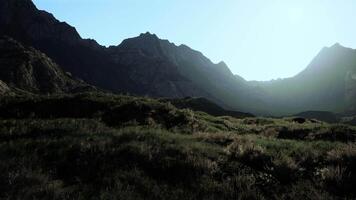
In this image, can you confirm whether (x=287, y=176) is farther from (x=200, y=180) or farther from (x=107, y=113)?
(x=107, y=113)

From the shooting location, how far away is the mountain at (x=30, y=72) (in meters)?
123

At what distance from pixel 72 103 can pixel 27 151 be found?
41.6 ft

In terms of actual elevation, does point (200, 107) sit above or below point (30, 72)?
below

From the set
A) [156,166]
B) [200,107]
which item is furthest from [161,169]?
[200,107]

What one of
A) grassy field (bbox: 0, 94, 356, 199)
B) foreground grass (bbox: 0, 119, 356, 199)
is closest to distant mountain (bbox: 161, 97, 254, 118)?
grassy field (bbox: 0, 94, 356, 199)

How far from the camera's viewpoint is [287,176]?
442 inches

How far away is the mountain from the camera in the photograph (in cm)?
12292

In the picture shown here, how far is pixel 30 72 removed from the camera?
128750 mm

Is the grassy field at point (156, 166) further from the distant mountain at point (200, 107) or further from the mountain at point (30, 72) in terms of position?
the mountain at point (30, 72)

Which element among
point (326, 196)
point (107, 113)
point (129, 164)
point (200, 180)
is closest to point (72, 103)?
point (107, 113)

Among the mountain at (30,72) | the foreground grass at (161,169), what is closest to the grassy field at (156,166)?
the foreground grass at (161,169)

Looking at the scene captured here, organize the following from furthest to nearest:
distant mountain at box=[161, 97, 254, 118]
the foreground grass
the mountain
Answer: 1. the mountain
2. distant mountain at box=[161, 97, 254, 118]
3. the foreground grass

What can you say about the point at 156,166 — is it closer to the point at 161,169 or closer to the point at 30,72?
the point at 161,169

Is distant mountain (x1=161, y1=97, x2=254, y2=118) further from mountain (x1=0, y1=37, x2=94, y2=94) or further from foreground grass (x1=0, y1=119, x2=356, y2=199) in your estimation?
foreground grass (x1=0, y1=119, x2=356, y2=199)
